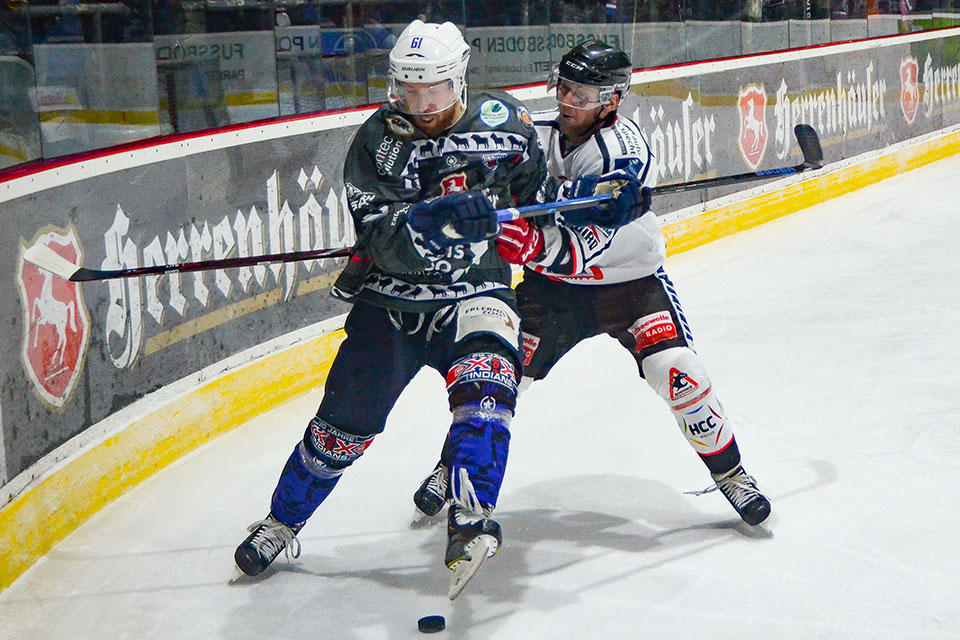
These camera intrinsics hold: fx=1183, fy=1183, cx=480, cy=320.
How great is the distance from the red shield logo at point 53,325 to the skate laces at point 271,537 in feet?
2.25

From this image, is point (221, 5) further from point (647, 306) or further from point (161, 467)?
point (647, 306)

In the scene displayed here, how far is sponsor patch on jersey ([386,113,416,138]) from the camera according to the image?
2.33 meters

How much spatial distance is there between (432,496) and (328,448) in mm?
515

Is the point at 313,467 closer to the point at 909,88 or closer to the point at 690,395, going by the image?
the point at 690,395

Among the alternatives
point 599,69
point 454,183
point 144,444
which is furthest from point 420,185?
point 144,444

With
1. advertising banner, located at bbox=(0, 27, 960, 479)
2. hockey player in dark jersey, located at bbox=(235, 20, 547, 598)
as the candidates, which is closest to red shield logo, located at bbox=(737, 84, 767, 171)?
advertising banner, located at bbox=(0, 27, 960, 479)

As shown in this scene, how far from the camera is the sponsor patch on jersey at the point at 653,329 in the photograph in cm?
281

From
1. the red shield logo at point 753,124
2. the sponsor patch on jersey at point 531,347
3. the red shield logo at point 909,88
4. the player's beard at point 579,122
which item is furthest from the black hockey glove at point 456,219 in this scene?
the red shield logo at point 909,88

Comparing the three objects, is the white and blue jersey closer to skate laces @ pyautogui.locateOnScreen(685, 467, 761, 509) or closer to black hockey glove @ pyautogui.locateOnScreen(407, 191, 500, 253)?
black hockey glove @ pyautogui.locateOnScreen(407, 191, 500, 253)

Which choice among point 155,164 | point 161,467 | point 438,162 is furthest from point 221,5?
point 438,162

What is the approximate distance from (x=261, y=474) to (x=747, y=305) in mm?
2582

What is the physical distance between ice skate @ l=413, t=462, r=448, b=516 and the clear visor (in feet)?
3.39

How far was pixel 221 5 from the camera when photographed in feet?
13.7

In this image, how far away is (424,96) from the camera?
230 cm
